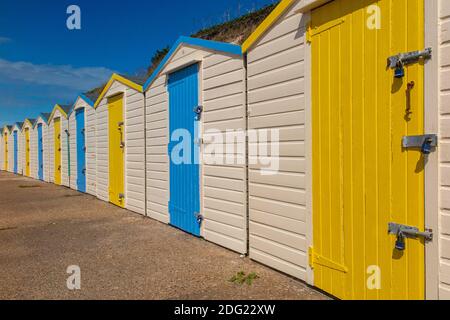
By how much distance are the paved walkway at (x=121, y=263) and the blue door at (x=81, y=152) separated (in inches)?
182

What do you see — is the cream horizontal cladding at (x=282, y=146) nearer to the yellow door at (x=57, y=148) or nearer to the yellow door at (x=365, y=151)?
the yellow door at (x=365, y=151)

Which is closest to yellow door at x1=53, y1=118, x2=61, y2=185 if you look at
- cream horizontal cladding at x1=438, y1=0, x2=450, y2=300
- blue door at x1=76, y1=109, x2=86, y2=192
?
blue door at x1=76, y1=109, x2=86, y2=192

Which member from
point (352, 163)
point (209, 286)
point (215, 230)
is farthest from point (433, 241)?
point (215, 230)

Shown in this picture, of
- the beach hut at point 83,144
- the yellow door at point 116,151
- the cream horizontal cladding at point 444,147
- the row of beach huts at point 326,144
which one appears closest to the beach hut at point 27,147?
the beach hut at point 83,144

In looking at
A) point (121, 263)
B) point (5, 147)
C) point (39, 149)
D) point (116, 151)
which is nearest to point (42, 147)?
point (39, 149)

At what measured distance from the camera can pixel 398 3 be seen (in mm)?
2736

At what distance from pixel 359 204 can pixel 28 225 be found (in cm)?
672

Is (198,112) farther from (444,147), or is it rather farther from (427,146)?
(444,147)

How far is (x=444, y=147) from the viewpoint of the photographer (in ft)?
8.23

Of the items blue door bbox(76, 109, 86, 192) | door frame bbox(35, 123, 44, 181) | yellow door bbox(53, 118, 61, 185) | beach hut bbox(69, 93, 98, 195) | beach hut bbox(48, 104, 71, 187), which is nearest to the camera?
beach hut bbox(69, 93, 98, 195)

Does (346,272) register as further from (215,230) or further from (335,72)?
(215,230)

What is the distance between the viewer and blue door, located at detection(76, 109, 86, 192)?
39.7 feet

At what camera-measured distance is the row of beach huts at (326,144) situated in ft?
8.52

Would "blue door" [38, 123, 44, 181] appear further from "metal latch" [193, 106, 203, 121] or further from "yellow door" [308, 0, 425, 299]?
"yellow door" [308, 0, 425, 299]
